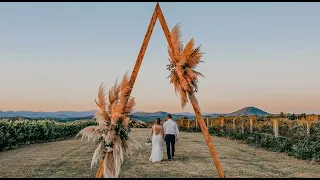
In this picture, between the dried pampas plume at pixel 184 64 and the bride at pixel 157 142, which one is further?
the bride at pixel 157 142

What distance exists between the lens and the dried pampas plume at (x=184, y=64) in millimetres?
5465

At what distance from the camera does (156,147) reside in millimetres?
18188

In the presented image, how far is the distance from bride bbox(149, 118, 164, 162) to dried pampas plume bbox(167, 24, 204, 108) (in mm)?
12617

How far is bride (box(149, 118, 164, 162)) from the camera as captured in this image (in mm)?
17922

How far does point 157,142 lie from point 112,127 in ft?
43.9

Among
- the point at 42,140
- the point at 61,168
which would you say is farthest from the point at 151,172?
the point at 42,140

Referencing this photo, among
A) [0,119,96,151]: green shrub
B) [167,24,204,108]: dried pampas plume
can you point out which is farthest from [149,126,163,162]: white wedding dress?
[167,24,204,108]: dried pampas plume

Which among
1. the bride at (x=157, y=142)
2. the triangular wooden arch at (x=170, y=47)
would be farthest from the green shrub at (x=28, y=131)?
the triangular wooden arch at (x=170, y=47)

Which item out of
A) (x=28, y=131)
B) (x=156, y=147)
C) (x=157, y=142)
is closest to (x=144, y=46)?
(x=156, y=147)

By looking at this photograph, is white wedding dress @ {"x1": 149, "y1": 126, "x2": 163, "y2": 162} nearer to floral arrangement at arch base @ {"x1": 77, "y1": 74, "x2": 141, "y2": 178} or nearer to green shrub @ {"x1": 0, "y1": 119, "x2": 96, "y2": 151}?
green shrub @ {"x1": 0, "y1": 119, "x2": 96, "y2": 151}

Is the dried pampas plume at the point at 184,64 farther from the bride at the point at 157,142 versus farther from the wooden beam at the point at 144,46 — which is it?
the bride at the point at 157,142

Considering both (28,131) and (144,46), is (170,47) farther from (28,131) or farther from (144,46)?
(28,131)

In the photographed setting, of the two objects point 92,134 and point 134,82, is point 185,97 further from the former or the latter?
point 92,134

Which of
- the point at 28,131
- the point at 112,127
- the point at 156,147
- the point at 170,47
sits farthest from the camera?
the point at 28,131
